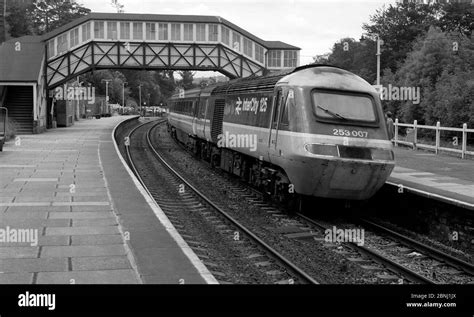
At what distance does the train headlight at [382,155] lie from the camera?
1198cm

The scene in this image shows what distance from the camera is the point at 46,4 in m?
92.1

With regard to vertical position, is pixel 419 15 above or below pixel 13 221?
above

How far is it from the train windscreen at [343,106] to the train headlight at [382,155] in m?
0.71

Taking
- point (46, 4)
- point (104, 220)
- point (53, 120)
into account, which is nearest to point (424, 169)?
point (104, 220)

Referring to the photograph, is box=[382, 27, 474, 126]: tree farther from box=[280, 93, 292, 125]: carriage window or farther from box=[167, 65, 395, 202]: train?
box=[280, 93, 292, 125]: carriage window

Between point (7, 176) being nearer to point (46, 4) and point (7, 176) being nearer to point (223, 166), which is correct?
point (223, 166)

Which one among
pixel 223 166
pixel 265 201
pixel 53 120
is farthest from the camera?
pixel 53 120

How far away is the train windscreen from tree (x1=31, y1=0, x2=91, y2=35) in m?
85.4

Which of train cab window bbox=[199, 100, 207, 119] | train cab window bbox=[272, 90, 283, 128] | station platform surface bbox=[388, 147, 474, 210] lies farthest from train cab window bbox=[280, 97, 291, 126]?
train cab window bbox=[199, 100, 207, 119]

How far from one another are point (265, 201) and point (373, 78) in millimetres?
55916

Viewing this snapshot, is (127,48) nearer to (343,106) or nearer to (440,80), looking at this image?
(440,80)

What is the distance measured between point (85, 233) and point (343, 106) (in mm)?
6046

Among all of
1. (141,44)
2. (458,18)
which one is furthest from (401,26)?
(141,44)

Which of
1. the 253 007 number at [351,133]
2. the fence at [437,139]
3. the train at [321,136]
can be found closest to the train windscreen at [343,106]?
the train at [321,136]
